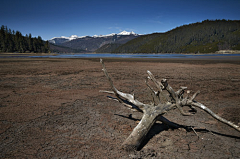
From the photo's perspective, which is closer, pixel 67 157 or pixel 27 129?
pixel 67 157

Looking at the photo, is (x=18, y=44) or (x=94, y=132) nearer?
(x=94, y=132)

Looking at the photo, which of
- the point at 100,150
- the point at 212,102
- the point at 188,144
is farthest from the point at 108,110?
the point at 212,102

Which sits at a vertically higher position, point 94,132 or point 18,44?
point 18,44

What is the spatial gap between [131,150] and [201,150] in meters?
2.04

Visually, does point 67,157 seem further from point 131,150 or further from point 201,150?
point 201,150

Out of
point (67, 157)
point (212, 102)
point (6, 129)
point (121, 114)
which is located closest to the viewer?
point (67, 157)

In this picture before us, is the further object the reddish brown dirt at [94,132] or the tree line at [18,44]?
the tree line at [18,44]

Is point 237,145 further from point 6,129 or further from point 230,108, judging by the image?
point 6,129

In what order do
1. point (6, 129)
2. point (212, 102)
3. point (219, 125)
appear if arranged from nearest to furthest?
1. point (6, 129)
2. point (219, 125)
3. point (212, 102)

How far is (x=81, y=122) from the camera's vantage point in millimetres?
5938

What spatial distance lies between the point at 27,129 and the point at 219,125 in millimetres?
7235

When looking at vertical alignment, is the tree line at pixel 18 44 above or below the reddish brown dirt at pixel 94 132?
above

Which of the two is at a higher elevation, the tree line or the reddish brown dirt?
the tree line

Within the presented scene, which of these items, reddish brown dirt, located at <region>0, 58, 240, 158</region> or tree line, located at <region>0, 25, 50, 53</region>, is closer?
reddish brown dirt, located at <region>0, 58, 240, 158</region>
